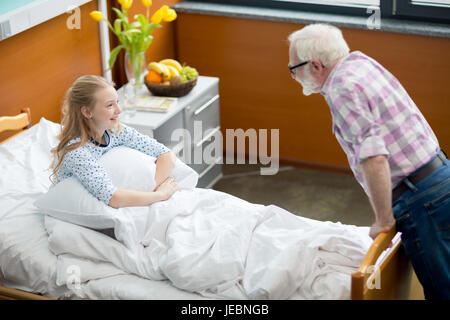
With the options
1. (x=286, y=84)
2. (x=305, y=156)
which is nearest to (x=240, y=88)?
(x=286, y=84)

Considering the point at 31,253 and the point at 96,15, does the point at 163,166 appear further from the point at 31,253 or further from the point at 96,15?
the point at 96,15

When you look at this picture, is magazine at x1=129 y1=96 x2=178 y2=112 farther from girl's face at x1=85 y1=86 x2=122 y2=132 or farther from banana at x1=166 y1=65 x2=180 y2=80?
girl's face at x1=85 y1=86 x2=122 y2=132

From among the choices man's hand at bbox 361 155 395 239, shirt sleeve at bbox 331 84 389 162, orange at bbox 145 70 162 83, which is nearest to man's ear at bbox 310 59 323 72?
shirt sleeve at bbox 331 84 389 162

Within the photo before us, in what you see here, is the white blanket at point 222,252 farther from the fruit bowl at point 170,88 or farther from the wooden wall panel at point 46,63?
the fruit bowl at point 170,88

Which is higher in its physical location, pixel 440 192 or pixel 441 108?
pixel 440 192

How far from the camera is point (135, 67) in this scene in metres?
3.58

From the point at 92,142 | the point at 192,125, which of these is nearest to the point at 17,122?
the point at 92,142

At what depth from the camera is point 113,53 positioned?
3502 mm

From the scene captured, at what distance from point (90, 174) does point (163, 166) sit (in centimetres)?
36

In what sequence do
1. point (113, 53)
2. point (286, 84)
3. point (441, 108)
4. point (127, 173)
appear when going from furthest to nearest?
point (286, 84), point (441, 108), point (113, 53), point (127, 173)

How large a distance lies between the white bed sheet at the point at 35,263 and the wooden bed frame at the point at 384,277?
58 millimetres

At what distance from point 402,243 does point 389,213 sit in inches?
6.8

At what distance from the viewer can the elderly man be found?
2033mm

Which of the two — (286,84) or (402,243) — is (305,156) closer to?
(286,84)
